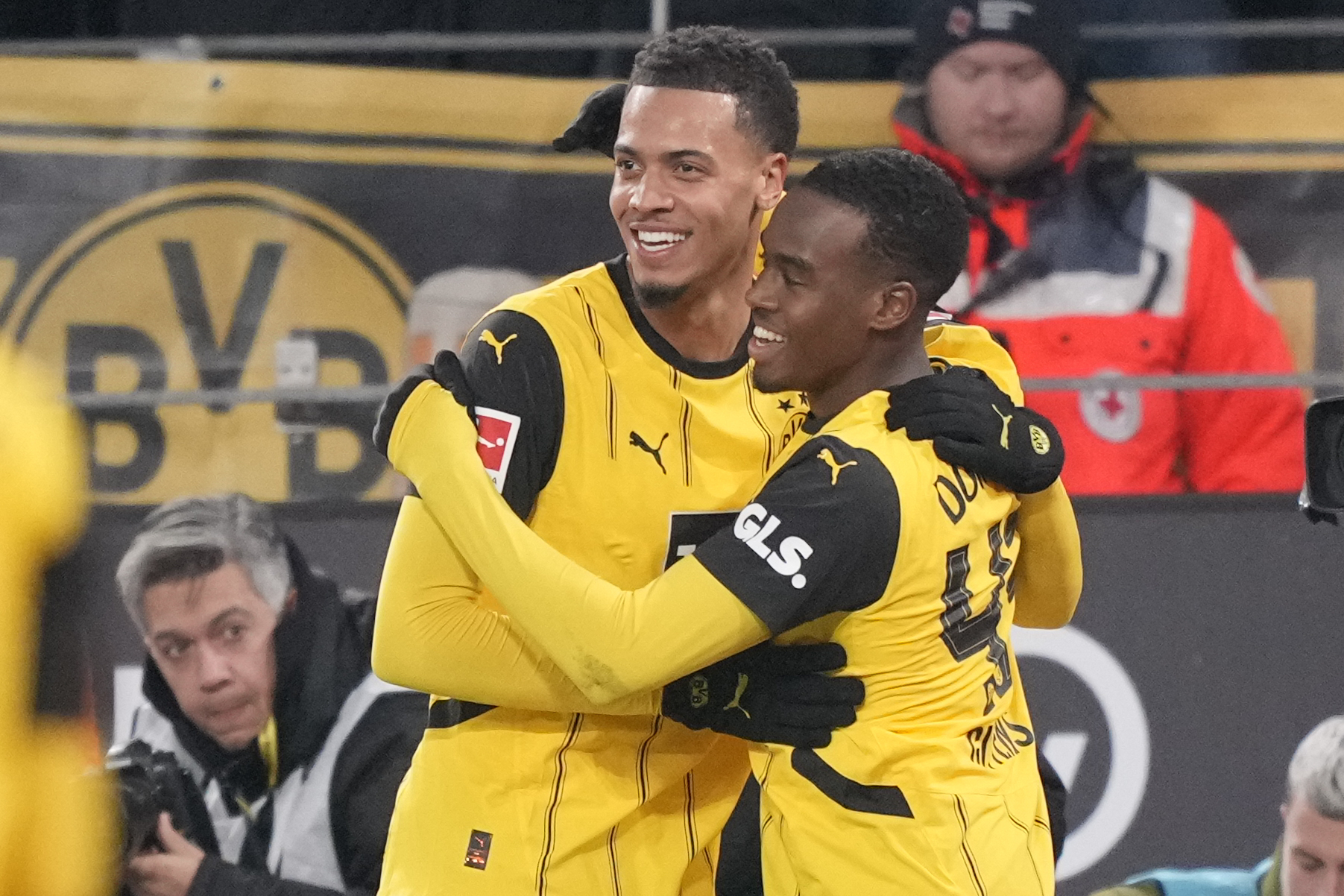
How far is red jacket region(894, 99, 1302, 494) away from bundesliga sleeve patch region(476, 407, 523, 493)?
6.10 ft

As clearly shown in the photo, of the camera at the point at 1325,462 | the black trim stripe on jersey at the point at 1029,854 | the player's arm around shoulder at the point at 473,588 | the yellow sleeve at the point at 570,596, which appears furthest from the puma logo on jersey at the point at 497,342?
the camera at the point at 1325,462

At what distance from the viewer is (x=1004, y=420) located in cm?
216

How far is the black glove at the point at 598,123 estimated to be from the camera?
246 cm

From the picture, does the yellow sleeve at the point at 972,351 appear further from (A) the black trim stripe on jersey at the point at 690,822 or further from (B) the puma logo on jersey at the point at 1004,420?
(A) the black trim stripe on jersey at the point at 690,822

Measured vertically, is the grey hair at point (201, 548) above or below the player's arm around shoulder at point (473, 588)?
below

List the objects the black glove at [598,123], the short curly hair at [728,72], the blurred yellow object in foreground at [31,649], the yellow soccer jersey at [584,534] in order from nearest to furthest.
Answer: the blurred yellow object in foreground at [31,649]
the yellow soccer jersey at [584,534]
the short curly hair at [728,72]
the black glove at [598,123]

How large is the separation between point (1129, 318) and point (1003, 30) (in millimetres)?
725

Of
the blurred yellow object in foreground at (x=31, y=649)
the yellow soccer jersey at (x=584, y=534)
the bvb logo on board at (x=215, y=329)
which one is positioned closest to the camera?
the blurred yellow object in foreground at (x=31, y=649)

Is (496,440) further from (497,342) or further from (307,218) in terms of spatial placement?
(307,218)

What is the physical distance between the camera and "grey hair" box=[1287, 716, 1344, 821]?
11.9 ft

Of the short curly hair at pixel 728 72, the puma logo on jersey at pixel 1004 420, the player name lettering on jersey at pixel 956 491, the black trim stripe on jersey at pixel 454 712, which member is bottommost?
the black trim stripe on jersey at pixel 454 712

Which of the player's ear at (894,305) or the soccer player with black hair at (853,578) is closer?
the soccer player with black hair at (853,578)

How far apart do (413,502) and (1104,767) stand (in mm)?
2163

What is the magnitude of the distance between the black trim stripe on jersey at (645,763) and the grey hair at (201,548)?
163 cm
